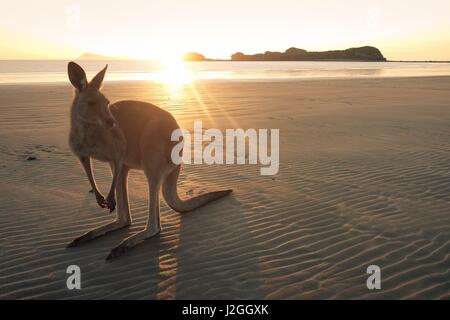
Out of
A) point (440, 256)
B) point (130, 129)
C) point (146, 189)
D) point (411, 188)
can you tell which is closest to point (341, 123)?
point (411, 188)

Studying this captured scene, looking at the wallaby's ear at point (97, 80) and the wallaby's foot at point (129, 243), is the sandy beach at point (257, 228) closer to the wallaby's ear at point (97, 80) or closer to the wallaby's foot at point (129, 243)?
the wallaby's foot at point (129, 243)

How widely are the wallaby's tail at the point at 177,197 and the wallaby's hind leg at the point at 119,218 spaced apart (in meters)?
0.35

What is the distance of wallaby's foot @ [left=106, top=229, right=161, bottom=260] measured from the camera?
3.19 m

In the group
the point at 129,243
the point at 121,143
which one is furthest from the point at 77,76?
the point at 129,243

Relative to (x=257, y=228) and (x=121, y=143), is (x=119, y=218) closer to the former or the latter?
(x=121, y=143)

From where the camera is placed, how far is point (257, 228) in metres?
3.80

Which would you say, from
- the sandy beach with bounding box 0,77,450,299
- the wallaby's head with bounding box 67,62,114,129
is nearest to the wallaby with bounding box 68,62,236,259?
the wallaby's head with bounding box 67,62,114,129

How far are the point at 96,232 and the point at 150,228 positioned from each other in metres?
0.50

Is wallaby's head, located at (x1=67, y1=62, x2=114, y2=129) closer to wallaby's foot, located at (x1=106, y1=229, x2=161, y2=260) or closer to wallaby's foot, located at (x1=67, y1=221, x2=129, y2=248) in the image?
wallaby's foot, located at (x1=106, y1=229, x2=161, y2=260)

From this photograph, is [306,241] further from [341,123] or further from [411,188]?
[341,123]

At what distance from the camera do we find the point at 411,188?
4855 millimetres

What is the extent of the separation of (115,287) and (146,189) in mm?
2201

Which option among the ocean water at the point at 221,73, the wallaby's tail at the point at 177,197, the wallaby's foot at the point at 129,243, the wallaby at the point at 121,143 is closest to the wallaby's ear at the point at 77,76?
the wallaby at the point at 121,143

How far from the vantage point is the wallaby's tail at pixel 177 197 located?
3.57 metres
